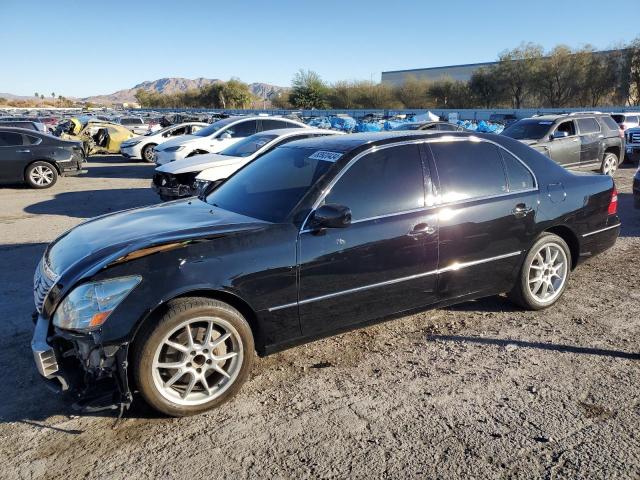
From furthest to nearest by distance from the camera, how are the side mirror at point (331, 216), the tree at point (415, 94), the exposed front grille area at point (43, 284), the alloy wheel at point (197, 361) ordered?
the tree at point (415, 94) < the side mirror at point (331, 216) < the exposed front grille area at point (43, 284) < the alloy wheel at point (197, 361)

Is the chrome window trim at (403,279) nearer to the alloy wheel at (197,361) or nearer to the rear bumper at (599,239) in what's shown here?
the alloy wheel at (197,361)

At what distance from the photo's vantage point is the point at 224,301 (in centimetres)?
322

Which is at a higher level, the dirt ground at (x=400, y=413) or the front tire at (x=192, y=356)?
the front tire at (x=192, y=356)

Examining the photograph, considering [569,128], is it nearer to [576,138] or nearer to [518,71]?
[576,138]

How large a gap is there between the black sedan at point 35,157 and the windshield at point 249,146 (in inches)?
214

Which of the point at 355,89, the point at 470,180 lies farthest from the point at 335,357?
the point at 355,89

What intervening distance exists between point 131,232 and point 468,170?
273cm

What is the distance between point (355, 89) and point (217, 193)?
259 feet

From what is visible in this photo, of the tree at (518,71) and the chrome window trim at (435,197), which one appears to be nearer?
the chrome window trim at (435,197)

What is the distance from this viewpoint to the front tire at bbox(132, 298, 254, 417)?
295 cm

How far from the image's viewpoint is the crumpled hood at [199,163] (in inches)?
364

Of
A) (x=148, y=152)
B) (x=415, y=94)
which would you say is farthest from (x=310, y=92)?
(x=148, y=152)

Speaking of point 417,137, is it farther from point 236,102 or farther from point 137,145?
point 236,102

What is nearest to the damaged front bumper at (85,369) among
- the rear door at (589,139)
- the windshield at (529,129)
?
the windshield at (529,129)
